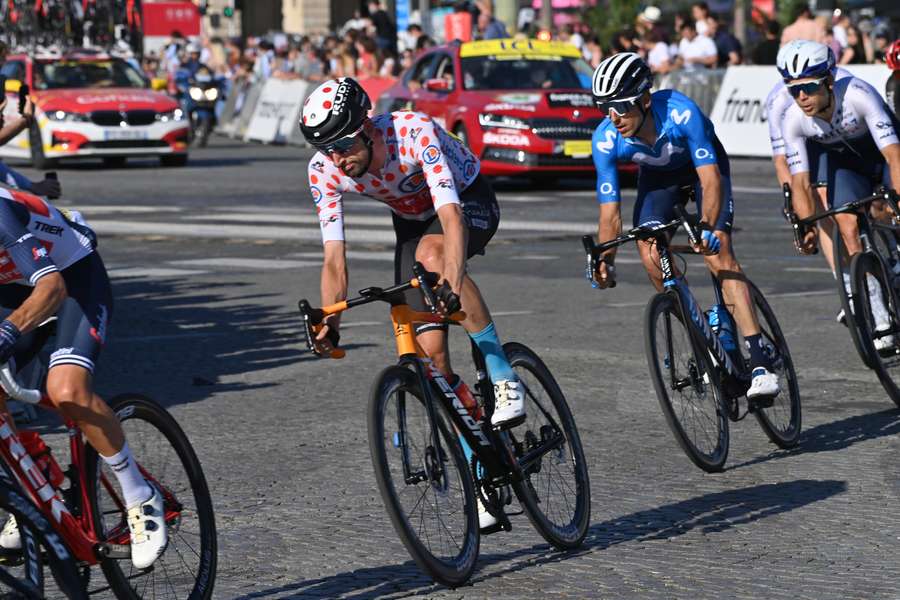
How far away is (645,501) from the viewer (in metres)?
7.27

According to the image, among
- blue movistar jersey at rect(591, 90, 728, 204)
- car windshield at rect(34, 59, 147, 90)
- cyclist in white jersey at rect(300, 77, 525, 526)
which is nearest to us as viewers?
cyclist in white jersey at rect(300, 77, 525, 526)

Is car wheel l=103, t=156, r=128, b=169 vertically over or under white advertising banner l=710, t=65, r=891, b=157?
under

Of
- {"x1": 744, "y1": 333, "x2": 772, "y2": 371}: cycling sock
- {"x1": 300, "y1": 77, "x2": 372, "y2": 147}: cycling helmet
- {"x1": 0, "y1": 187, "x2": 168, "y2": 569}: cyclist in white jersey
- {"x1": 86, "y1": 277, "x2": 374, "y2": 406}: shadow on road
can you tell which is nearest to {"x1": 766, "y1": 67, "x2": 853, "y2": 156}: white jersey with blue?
{"x1": 744, "y1": 333, "x2": 772, "y2": 371}: cycling sock

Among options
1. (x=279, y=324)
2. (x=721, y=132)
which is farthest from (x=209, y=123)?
(x=279, y=324)

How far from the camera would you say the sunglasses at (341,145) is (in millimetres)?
6215

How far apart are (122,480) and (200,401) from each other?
172 inches

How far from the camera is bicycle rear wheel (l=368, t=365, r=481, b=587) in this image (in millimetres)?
5777

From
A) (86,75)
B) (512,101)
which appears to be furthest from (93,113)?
(512,101)

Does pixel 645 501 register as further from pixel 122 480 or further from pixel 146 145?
pixel 146 145

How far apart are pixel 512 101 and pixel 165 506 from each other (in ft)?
59.9

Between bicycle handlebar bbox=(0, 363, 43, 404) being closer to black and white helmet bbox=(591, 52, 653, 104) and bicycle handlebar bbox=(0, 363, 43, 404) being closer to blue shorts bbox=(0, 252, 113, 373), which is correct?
blue shorts bbox=(0, 252, 113, 373)

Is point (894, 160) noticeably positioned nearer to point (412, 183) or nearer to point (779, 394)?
point (779, 394)

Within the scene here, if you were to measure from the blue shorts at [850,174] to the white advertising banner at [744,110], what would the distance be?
16005 mm

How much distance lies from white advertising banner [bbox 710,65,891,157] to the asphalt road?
8126 mm
